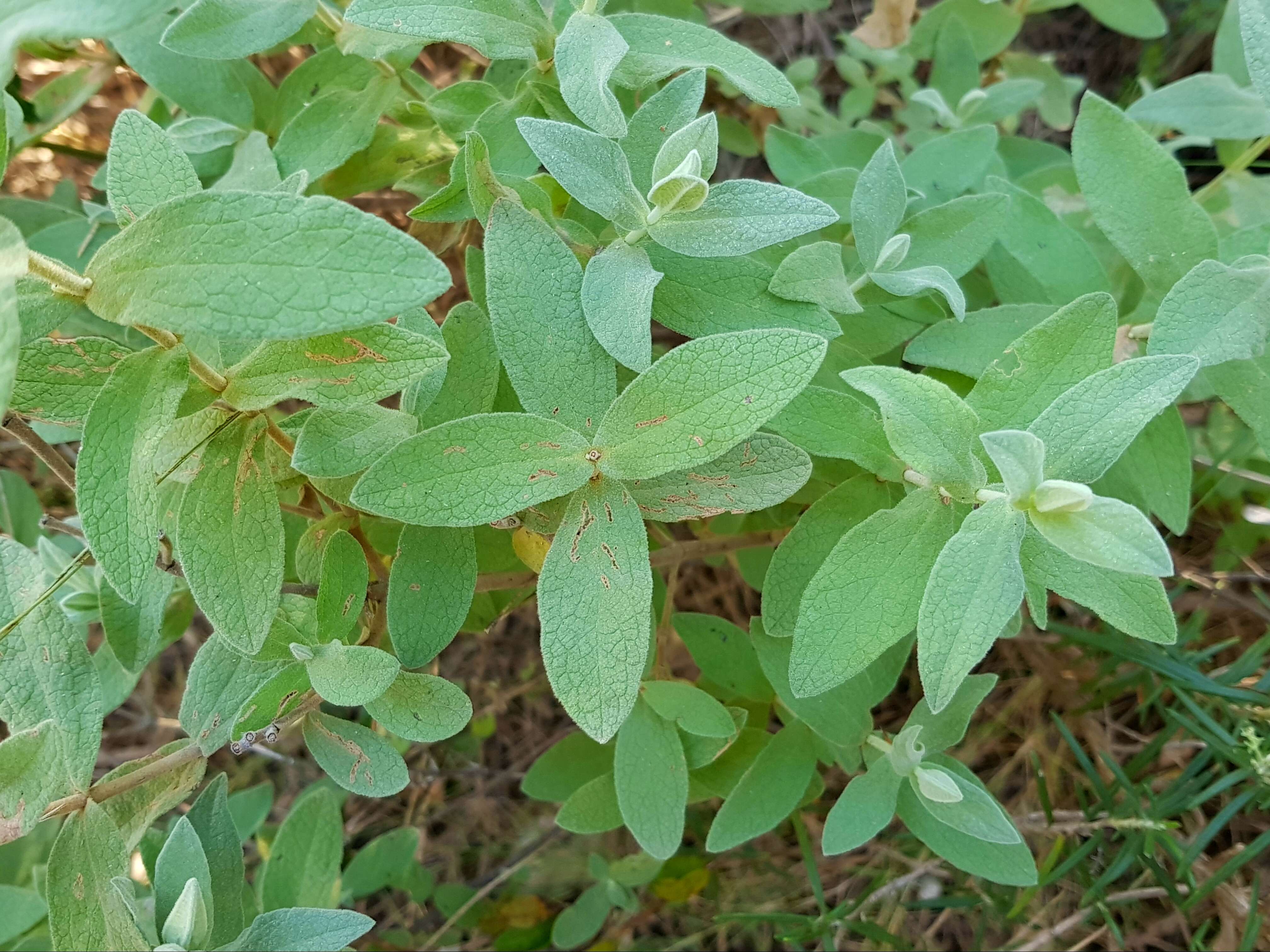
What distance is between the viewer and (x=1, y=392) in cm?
88

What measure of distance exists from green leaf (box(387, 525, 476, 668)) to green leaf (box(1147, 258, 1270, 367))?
1.04 meters

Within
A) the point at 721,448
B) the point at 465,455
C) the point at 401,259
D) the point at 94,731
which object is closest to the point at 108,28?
the point at 401,259

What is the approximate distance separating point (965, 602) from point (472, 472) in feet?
1.97

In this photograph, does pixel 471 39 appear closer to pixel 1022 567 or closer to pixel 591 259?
pixel 591 259

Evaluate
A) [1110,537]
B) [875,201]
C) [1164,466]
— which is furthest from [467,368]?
[1164,466]

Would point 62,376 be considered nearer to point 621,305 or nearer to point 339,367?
point 339,367

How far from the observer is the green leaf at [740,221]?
4.12 ft

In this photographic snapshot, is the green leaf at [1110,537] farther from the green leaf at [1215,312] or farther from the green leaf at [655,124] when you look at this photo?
the green leaf at [655,124]

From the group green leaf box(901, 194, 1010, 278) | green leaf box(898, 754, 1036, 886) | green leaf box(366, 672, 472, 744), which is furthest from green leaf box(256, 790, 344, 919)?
green leaf box(901, 194, 1010, 278)

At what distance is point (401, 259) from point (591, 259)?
0.40 metres

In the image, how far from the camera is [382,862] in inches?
89.2

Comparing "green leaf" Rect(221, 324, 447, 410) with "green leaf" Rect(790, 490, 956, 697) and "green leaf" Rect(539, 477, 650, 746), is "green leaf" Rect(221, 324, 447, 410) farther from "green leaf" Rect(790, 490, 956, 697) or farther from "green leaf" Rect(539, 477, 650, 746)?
"green leaf" Rect(790, 490, 956, 697)

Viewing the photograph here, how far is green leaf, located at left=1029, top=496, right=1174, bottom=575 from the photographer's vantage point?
1.08m

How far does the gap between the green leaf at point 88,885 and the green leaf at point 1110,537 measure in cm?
127
